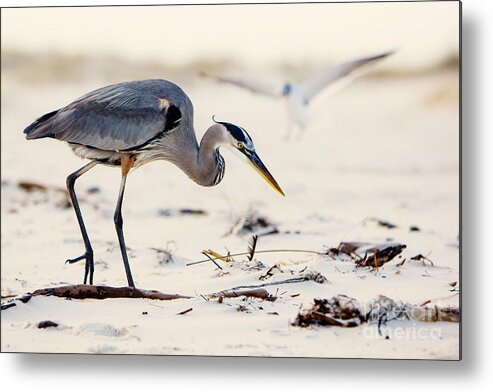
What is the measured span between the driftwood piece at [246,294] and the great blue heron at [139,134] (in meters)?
0.34

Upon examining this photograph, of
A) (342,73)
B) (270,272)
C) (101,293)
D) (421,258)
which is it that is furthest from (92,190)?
(421,258)

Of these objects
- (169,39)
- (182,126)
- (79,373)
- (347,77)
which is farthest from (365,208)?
(79,373)

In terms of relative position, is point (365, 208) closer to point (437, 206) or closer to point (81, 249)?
point (437, 206)

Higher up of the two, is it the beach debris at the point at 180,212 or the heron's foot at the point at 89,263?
the beach debris at the point at 180,212

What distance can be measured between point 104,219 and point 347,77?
1.07 m

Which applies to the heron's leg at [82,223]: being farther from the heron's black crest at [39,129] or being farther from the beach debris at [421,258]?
the beach debris at [421,258]

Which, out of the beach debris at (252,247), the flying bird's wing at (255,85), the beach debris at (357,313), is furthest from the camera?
the flying bird's wing at (255,85)

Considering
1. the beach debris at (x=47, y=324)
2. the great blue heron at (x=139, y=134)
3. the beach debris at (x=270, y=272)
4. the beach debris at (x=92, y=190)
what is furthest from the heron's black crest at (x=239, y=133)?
the beach debris at (x=47, y=324)

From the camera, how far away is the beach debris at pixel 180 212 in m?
3.35

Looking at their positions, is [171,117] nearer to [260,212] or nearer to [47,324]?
[260,212]

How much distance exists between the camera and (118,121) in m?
3.18

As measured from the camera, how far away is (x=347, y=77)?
3225mm

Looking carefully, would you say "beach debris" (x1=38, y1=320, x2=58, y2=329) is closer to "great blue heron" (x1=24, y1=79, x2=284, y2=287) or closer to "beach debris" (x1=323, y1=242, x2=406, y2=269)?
"great blue heron" (x1=24, y1=79, x2=284, y2=287)

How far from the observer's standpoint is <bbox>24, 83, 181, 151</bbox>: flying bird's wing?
3.18 m
